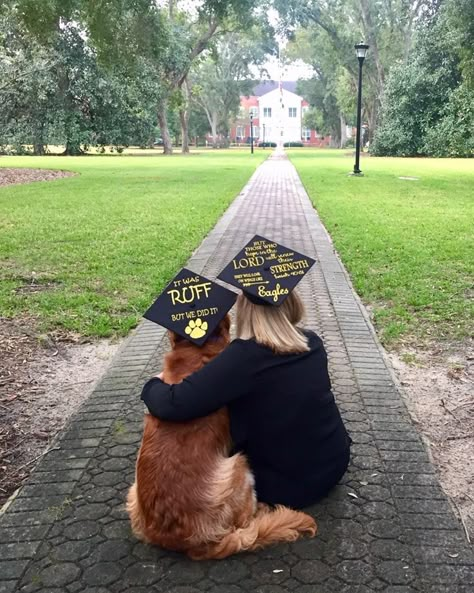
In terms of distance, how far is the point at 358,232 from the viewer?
11.2 m

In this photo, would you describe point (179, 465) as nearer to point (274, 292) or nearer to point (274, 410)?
point (274, 410)

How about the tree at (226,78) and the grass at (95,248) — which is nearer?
the grass at (95,248)

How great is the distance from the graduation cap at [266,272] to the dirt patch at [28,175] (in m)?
21.1

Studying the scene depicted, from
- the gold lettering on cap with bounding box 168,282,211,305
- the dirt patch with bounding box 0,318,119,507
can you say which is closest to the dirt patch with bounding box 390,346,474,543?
the gold lettering on cap with bounding box 168,282,211,305

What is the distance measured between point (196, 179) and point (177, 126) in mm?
61694

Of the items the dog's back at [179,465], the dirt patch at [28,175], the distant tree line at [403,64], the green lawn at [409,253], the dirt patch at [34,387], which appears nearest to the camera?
the dog's back at [179,465]

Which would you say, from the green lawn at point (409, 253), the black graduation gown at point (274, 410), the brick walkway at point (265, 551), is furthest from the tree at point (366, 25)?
the black graduation gown at point (274, 410)

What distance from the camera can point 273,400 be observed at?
9.37 ft

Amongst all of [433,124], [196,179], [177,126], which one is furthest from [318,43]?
[196,179]

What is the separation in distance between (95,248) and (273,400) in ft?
25.1

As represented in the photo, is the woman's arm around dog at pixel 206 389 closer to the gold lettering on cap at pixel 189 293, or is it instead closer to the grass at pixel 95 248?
the gold lettering on cap at pixel 189 293

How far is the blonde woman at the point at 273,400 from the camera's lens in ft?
8.73

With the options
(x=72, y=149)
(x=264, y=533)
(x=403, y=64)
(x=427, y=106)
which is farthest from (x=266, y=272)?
(x=72, y=149)

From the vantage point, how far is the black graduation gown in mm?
2650
